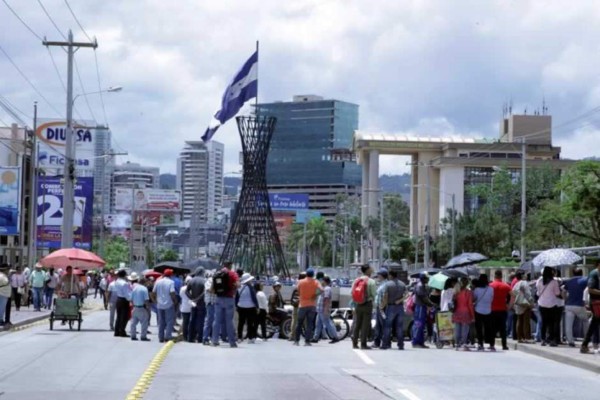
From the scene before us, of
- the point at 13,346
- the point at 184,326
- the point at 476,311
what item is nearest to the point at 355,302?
the point at 476,311

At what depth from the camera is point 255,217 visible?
70.1m

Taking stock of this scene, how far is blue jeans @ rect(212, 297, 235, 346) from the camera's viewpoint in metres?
25.0

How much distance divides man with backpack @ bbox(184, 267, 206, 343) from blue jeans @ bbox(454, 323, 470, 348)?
19.2ft

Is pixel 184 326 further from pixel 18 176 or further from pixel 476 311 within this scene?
pixel 18 176

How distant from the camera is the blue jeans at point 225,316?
25050mm

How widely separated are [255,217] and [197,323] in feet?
142

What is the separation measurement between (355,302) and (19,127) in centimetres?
7469

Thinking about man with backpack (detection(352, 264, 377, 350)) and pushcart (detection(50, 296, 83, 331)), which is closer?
man with backpack (detection(352, 264, 377, 350))

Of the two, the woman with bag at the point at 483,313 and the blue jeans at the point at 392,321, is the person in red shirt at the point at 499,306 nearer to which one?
the woman with bag at the point at 483,313

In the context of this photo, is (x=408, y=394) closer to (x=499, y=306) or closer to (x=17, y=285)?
(x=499, y=306)

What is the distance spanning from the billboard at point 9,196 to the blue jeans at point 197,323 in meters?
39.0

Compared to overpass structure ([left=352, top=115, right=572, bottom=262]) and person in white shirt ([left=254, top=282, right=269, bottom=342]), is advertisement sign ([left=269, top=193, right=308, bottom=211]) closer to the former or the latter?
overpass structure ([left=352, top=115, right=572, bottom=262])

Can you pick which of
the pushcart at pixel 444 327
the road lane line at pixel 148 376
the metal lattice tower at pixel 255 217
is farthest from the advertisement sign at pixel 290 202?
the road lane line at pixel 148 376

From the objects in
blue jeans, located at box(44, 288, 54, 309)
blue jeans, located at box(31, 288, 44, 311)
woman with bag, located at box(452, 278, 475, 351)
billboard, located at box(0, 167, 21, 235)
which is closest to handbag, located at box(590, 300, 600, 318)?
woman with bag, located at box(452, 278, 475, 351)
